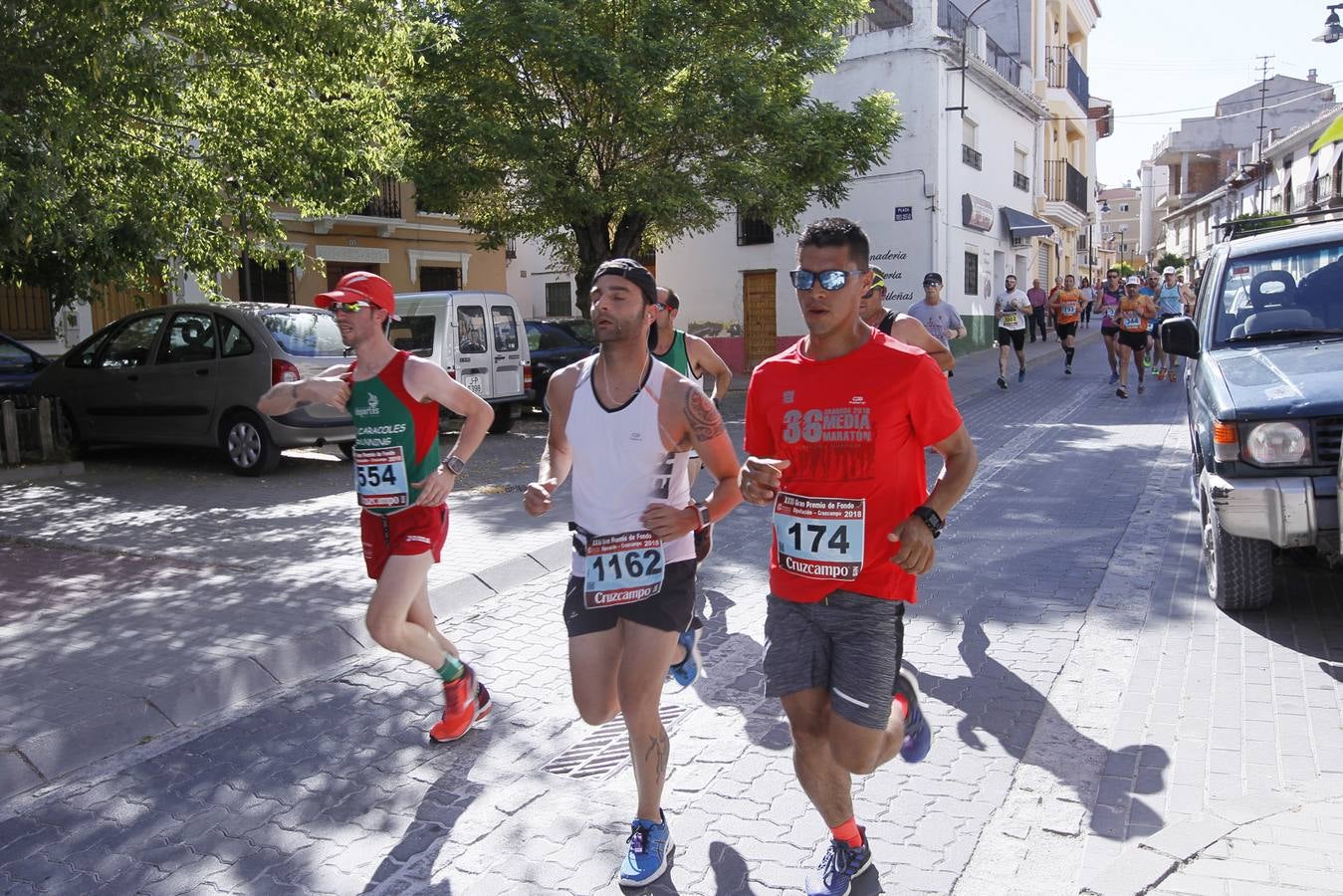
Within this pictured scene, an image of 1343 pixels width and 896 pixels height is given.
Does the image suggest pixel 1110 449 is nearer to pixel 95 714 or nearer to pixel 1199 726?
pixel 1199 726

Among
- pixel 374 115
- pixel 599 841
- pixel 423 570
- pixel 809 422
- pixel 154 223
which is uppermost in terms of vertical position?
pixel 374 115

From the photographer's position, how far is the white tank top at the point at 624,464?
11.1 feet

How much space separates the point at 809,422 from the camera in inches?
120

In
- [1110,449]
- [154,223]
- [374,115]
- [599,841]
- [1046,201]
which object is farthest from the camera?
[1046,201]

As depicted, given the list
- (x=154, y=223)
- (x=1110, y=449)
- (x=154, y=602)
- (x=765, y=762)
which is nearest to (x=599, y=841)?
(x=765, y=762)

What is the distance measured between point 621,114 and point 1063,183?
86.7 ft

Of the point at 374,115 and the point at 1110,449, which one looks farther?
the point at 1110,449

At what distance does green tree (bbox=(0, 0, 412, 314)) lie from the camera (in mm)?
8336

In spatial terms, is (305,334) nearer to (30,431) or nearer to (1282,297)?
(30,431)

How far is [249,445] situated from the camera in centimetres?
1116

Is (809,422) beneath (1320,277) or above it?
beneath

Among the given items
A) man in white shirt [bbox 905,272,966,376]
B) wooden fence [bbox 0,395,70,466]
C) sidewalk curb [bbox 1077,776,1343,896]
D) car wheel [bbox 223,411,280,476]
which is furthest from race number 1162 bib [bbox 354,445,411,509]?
wooden fence [bbox 0,395,70,466]

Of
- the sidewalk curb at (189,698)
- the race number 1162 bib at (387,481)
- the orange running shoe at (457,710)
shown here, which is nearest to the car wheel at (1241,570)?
the orange running shoe at (457,710)

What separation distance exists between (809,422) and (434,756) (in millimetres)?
2217
